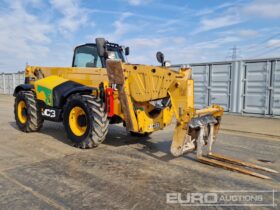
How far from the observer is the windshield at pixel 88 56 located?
6.54m

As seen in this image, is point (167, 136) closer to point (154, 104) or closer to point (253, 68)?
point (154, 104)

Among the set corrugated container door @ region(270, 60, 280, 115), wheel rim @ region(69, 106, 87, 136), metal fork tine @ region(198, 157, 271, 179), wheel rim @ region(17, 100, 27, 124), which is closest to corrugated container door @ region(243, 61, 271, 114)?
corrugated container door @ region(270, 60, 280, 115)

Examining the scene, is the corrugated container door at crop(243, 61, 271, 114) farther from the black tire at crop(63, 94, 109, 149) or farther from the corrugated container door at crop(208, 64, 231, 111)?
the black tire at crop(63, 94, 109, 149)

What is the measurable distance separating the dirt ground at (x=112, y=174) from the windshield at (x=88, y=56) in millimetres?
1956

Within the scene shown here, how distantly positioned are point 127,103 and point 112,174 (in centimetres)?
152

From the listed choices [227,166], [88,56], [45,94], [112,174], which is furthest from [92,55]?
[227,166]

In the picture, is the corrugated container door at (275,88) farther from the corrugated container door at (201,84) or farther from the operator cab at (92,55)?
the operator cab at (92,55)

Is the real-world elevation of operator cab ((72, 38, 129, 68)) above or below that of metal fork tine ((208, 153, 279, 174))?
above

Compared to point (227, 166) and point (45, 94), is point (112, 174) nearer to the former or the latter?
point (227, 166)

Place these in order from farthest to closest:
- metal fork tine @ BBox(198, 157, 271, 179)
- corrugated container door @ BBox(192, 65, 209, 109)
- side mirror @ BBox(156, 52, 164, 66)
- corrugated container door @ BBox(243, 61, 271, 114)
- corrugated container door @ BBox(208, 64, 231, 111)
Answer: corrugated container door @ BBox(192, 65, 209, 109) → corrugated container door @ BBox(208, 64, 231, 111) → corrugated container door @ BBox(243, 61, 271, 114) → side mirror @ BBox(156, 52, 164, 66) → metal fork tine @ BBox(198, 157, 271, 179)

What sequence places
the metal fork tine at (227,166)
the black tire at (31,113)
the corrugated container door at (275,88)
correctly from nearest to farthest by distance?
the metal fork tine at (227,166), the black tire at (31,113), the corrugated container door at (275,88)

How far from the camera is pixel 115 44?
7.24 metres

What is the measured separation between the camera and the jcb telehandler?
475 cm

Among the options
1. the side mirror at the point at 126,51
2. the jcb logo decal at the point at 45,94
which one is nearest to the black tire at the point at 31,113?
the jcb logo decal at the point at 45,94
